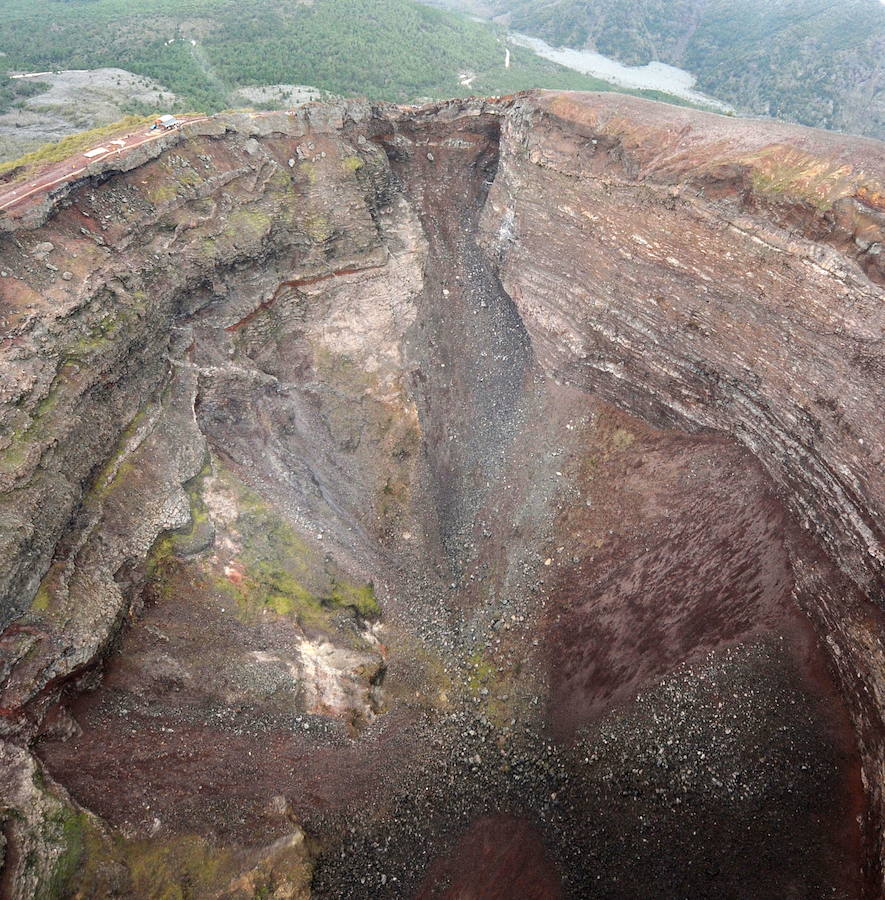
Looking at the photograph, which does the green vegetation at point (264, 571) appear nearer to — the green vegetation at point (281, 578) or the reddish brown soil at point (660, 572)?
the green vegetation at point (281, 578)

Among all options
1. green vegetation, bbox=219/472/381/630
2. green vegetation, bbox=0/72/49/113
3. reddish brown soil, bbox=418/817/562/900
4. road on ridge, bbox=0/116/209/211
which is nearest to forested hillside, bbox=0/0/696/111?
green vegetation, bbox=0/72/49/113

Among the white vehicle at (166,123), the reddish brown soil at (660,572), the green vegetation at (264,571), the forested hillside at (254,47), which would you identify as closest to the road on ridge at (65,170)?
the white vehicle at (166,123)

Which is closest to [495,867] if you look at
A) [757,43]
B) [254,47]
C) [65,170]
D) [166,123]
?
[65,170]

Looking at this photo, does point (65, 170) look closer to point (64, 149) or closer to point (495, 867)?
point (64, 149)

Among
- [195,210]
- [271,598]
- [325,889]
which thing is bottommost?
[325,889]

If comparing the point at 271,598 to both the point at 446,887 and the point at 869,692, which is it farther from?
the point at 869,692

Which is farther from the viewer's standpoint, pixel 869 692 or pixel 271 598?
pixel 271 598

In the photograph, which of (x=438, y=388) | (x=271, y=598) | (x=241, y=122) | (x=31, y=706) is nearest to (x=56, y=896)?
(x=31, y=706)

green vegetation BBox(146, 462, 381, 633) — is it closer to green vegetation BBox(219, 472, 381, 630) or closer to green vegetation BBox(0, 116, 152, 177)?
green vegetation BBox(219, 472, 381, 630)
